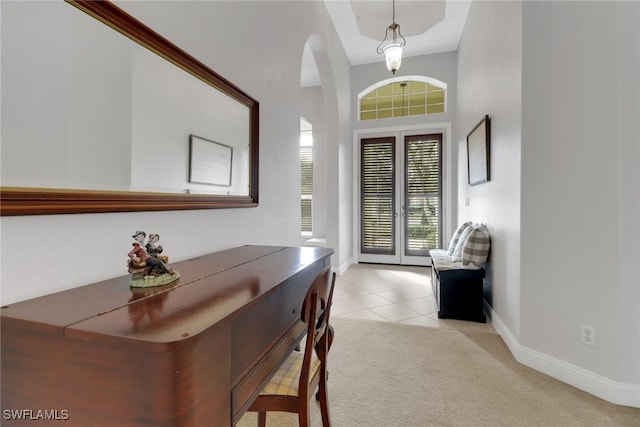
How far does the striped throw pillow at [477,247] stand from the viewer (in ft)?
9.70

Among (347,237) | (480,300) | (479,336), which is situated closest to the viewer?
(479,336)

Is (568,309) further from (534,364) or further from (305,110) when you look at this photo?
(305,110)

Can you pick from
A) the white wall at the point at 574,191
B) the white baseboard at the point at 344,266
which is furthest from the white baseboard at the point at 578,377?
the white baseboard at the point at 344,266

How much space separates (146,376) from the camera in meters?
0.58

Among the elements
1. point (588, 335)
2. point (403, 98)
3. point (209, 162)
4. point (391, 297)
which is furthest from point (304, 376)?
point (403, 98)

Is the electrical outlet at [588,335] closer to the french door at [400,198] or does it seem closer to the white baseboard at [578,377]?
the white baseboard at [578,377]

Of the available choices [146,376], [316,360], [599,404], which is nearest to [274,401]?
[316,360]

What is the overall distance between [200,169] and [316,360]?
1.05 meters

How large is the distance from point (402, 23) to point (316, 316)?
4.43 metres

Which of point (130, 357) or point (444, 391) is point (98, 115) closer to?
point (130, 357)

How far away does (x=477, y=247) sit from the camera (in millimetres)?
2965

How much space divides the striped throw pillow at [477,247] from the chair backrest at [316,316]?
2.24 meters

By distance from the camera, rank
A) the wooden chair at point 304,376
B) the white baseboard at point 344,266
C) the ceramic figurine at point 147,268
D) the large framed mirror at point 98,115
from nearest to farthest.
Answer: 1. the large framed mirror at point 98,115
2. the ceramic figurine at point 147,268
3. the wooden chair at point 304,376
4. the white baseboard at point 344,266

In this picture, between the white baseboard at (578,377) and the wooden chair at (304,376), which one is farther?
the white baseboard at (578,377)
